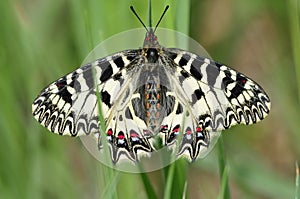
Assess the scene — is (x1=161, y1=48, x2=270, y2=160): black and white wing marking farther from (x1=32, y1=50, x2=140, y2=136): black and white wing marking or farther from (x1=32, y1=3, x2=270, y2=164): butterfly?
(x1=32, y1=50, x2=140, y2=136): black and white wing marking

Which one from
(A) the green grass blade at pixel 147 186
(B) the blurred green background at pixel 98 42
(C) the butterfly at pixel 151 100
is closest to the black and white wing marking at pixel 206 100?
(C) the butterfly at pixel 151 100

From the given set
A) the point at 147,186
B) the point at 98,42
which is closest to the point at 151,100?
the point at 98,42

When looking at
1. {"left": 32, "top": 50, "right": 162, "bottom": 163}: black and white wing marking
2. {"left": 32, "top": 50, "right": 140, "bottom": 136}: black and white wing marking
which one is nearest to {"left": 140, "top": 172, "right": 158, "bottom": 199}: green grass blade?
{"left": 32, "top": 50, "right": 162, "bottom": 163}: black and white wing marking

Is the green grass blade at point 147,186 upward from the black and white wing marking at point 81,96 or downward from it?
downward

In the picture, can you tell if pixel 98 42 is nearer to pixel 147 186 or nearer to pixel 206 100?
pixel 206 100

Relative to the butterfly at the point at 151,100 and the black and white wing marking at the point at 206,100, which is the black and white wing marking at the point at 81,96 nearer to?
the butterfly at the point at 151,100

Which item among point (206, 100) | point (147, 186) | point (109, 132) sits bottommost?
point (147, 186)

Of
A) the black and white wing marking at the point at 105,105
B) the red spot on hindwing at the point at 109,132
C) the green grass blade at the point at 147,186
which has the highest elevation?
the black and white wing marking at the point at 105,105

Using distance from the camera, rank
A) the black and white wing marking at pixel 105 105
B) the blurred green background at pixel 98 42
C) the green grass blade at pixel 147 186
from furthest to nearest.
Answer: the blurred green background at pixel 98 42, the black and white wing marking at pixel 105 105, the green grass blade at pixel 147 186
